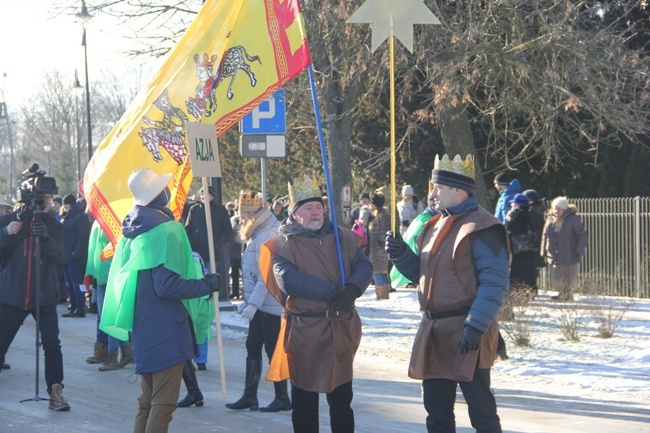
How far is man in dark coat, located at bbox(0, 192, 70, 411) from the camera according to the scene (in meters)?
9.22

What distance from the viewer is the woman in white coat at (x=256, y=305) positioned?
8.79m

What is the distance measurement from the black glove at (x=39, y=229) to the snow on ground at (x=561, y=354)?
4084 mm

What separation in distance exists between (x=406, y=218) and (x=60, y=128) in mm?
59411

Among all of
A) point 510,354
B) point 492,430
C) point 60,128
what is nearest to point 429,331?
point 492,430

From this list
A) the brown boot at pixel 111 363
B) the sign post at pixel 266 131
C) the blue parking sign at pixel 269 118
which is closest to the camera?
the brown boot at pixel 111 363

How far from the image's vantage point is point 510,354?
1193 centimetres

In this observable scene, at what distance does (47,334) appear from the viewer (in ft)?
30.2

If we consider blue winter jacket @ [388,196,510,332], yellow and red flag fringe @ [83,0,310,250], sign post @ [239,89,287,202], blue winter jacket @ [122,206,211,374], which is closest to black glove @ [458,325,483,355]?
blue winter jacket @ [388,196,510,332]

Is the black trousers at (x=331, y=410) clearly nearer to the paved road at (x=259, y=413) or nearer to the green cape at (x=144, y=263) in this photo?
the green cape at (x=144, y=263)

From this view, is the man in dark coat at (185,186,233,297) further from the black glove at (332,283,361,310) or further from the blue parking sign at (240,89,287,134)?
the black glove at (332,283,361,310)

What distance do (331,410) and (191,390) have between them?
2.89 meters

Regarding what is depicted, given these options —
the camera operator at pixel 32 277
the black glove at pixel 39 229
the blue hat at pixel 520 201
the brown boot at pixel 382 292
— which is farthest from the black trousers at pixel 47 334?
the brown boot at pixel 382 292

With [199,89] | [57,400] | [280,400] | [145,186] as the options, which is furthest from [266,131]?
[145,186]

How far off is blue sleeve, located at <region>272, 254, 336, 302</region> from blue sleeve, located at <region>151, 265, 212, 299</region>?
542 millimetres
